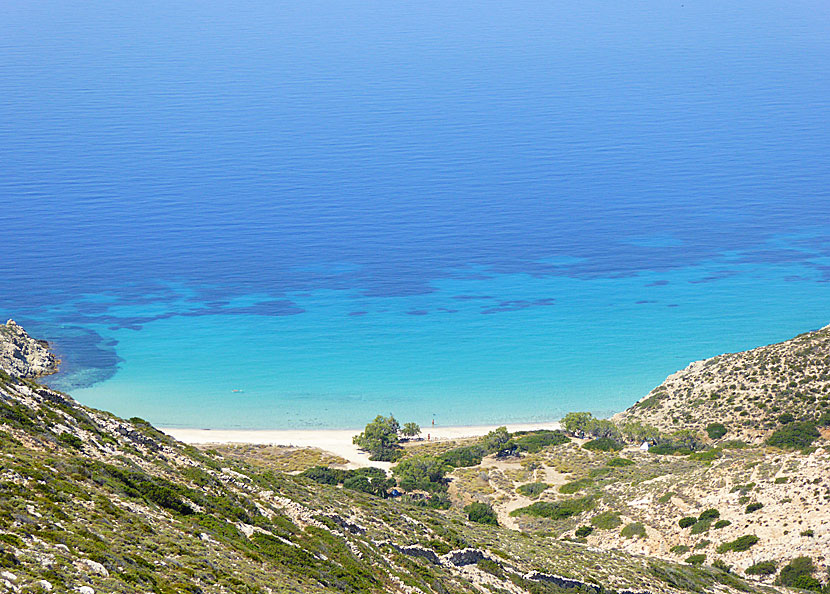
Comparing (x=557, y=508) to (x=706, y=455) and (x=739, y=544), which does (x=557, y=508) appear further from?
(x=706, y=455)

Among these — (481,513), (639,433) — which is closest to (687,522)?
(481,513)

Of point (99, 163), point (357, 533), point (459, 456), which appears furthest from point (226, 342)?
point (99, 163)

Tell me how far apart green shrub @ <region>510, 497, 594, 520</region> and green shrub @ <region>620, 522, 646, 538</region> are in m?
3.74

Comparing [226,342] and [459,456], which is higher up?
[226,342]

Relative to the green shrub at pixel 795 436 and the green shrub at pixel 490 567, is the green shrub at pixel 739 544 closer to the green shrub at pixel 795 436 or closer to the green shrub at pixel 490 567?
the green shrub at pixel 490 567

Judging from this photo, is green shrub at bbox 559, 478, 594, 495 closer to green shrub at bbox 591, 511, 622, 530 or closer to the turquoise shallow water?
green shrub at bbox 591, 511, 622, 530

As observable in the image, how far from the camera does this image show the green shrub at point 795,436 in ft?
168

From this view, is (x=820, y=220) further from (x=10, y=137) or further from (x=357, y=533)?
(x=10, y=137)

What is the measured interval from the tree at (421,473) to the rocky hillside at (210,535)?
14273 mm

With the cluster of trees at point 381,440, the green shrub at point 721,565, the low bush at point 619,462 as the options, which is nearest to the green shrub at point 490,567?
the green shrub at point 721,565

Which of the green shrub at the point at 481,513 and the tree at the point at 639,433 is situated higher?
the tree at the point at 639,433

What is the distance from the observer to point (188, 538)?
69.3 feet

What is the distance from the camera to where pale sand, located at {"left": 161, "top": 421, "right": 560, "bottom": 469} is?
64.4m

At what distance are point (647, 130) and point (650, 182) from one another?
39.1 m
